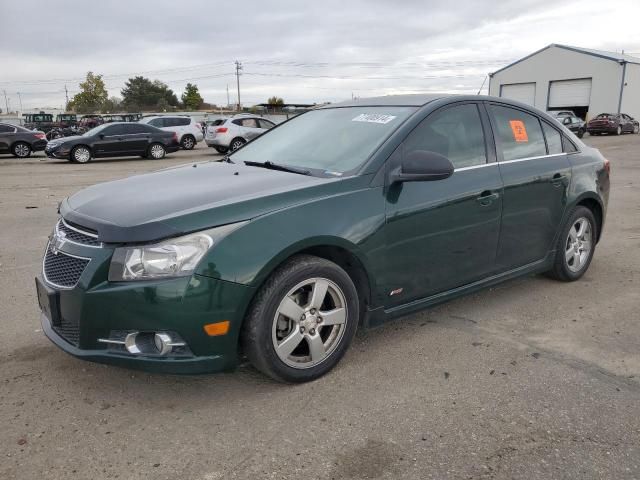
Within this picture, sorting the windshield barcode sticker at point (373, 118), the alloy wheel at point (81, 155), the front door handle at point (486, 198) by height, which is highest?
the windshield barcode sticker at point (373, 118)

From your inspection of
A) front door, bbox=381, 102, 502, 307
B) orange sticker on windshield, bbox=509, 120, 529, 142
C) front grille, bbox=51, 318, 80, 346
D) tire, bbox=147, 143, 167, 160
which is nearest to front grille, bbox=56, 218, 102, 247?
front grille, bbox=51, 318, 80, 346

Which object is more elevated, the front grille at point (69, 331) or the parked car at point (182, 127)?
the parked car at point (182, 127)

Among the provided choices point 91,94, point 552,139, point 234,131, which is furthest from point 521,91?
point 91,94

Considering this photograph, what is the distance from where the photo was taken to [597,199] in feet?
16.3

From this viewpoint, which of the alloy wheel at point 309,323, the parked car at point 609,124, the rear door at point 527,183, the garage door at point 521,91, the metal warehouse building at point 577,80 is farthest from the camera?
the garage door at point 521,91

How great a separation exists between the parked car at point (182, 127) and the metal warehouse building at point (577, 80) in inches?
1243

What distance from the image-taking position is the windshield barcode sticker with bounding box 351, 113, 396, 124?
12.4ft

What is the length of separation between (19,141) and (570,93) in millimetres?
40355

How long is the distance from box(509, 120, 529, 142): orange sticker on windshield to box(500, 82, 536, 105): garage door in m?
46.6

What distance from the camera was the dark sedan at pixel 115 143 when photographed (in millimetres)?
19000

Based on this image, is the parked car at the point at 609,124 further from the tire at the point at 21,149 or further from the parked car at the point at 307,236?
the parked car at the point at 307,236

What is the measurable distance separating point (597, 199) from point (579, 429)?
2.87 m

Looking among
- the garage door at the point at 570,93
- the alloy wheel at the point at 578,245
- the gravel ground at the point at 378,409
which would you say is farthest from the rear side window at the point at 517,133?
the garage door at the point at 570,93

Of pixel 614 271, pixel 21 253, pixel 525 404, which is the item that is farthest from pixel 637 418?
pixel 21 253
